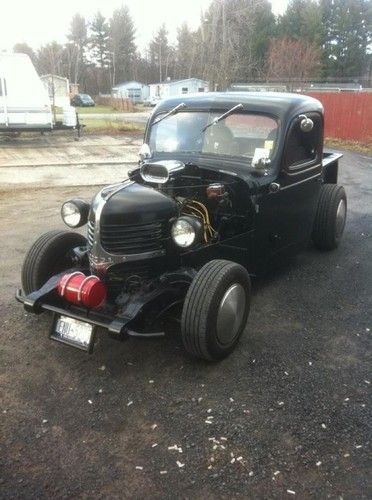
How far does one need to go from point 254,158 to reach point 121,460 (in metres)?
2.71

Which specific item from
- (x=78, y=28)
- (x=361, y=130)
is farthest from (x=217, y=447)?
(x=78, y=28)

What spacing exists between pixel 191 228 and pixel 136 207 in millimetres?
435

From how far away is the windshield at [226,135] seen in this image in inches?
176

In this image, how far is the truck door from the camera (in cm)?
442

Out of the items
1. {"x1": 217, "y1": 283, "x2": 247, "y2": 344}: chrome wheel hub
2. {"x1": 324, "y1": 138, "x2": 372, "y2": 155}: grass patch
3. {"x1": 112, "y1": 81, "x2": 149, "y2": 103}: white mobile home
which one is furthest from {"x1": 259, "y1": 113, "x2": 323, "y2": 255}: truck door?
{"x1": 112, "y1": 81, "x2": 149, "y2": 103}: white mobile home

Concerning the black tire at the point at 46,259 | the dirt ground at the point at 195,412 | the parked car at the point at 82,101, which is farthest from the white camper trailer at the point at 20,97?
the parked car at the point at 82,101

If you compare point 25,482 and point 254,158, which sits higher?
point 254,158

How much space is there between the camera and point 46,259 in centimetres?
401

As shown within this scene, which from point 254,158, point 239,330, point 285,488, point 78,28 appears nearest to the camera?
point 285,488

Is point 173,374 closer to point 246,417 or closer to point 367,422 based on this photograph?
point 246,417

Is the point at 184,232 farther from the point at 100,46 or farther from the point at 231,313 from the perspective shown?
the point at 100,46

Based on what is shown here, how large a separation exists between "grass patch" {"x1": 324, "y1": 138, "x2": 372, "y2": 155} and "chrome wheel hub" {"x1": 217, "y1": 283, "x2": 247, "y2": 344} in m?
13.8

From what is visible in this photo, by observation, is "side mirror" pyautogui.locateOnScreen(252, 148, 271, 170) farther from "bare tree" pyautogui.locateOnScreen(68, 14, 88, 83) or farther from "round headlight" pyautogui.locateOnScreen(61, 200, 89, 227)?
"bare tree" pyautogui.locateOnScreen(68, 14, 88, 83)

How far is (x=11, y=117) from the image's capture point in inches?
706
